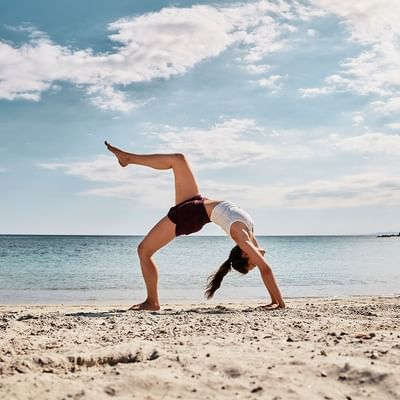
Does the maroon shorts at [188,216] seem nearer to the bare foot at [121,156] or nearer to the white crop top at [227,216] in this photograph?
the white crop top at [227,216]

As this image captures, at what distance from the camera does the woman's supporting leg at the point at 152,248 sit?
584 centimetres

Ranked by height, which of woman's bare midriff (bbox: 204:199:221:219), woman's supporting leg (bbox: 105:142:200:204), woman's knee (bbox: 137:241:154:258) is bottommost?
woman's knee (bbox: 137:241:154:258)

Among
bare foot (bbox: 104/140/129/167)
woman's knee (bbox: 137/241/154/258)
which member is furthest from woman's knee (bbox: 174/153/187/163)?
woman's knee (bbox: 137/241/154/258)

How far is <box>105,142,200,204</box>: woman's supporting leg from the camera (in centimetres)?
585

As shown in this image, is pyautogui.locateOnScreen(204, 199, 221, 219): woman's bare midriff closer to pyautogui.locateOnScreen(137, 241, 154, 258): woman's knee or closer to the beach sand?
pyautogui.locateOnScreen(137, 241, 154, 258): woman's knee

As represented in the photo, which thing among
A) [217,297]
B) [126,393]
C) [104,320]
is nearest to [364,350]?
[126,393]

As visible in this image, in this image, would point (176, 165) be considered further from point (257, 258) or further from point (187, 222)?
point (257, 258)

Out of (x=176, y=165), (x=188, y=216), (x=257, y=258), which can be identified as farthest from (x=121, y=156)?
(x=257, y=258)

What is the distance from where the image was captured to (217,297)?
10727 millimetres

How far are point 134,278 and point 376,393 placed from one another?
43.3 feet

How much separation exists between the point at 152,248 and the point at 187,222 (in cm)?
51

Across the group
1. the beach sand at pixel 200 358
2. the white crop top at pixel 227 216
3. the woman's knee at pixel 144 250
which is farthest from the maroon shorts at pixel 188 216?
the beach sand at pixel 200 358

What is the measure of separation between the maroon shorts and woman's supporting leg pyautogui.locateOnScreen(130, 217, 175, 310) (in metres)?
0.09

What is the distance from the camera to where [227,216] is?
567 centimetres
